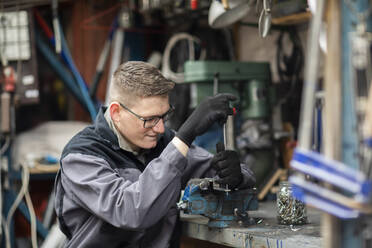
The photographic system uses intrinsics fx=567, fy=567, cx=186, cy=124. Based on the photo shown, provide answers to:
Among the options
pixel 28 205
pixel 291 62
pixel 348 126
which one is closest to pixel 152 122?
pixel 348 126

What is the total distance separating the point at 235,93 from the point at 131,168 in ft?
4.00

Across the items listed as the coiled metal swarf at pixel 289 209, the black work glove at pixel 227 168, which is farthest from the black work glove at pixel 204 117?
the coiled metal swarf at pixel 289 209

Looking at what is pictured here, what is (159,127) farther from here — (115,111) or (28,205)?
(28,205)

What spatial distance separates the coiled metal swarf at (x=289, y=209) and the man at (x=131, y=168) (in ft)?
0.52

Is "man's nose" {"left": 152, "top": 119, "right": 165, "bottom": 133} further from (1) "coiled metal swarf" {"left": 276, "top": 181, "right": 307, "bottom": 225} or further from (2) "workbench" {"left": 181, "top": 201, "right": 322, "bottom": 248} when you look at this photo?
(1) "coiled metal swarf" {"left": 276, "top": 181, "right": 307, "bottom": 225}

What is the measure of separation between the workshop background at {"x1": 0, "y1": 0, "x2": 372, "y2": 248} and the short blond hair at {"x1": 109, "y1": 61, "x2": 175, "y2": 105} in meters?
0.44

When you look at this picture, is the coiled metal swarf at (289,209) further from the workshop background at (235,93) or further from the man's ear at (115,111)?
the man's ear at (115,111)

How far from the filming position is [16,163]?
379 centimetres

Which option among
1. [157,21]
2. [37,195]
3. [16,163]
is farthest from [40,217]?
[157,21]

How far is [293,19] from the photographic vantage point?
10.6ft

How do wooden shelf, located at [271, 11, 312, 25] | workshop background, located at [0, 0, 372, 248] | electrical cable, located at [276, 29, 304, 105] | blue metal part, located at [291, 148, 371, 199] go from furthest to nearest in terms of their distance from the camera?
electrical cable, located at [276, 29, 304, 105] < wooden shelf, located at [271, 11, 312, 25] < workshop background, located at [0, 0, 372, 248] < blue metal part, located at [291, 148, 371, 199]

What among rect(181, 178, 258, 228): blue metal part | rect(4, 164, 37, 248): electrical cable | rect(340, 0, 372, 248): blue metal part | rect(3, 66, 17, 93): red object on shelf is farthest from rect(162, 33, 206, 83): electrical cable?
rect(340, 0, 372, 248): blue metal part

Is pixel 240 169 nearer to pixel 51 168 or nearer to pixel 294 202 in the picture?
pixel 294 202

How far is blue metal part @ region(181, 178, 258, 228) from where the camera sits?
2229mm
